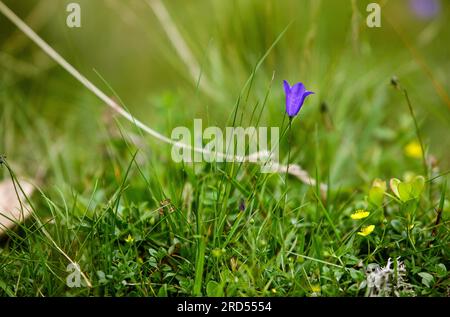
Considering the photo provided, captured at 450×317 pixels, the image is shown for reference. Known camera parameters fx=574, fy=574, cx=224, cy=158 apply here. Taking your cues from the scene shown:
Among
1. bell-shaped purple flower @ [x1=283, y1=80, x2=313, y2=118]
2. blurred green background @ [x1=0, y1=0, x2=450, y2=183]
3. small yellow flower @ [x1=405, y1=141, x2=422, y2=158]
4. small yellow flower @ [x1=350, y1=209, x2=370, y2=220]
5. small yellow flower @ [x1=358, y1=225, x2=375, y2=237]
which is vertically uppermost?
blurred green background @ [x1=0, y1=0, x2=450, y2=183]

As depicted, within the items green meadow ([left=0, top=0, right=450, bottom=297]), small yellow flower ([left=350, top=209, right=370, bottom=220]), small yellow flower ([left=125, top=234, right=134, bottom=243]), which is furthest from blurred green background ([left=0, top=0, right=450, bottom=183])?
small yellow flower ([left=125, top=234, right=134, bottom=243])

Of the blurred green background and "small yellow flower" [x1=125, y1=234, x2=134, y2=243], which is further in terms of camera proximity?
the blurred green background

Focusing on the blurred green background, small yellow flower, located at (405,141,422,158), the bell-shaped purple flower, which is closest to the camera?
the bell-shaped purple flower

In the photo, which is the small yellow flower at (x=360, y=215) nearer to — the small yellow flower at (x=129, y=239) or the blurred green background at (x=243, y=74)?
the blurred green background at (x=243, y=74)

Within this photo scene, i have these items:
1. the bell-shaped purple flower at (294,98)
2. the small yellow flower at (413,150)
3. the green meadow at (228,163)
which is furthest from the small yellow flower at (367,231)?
the small yellow flower at (413,150)

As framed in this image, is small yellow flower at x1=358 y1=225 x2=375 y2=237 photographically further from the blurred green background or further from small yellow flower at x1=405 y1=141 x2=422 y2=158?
small yellow flower at x1=405 y1=141 x2=422 y2=158

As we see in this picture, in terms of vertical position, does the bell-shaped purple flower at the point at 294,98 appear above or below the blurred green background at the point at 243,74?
below

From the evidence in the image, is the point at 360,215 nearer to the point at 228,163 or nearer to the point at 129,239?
the point at 228,163

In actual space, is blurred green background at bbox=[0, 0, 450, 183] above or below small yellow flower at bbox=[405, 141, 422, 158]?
above

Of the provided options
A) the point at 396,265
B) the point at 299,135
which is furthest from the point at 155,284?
the point at 299,135
